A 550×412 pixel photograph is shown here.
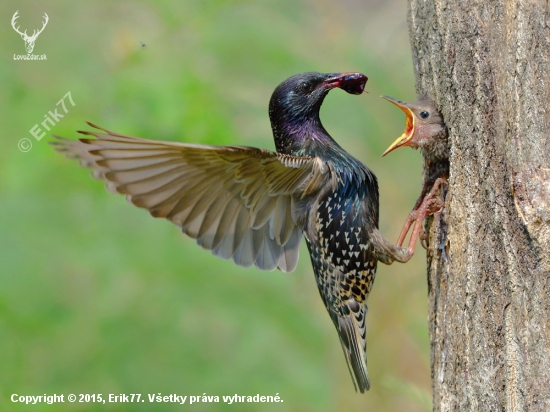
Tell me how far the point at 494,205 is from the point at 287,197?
3.73 ft

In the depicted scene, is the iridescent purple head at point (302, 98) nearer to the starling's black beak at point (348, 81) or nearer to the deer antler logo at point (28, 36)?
the starling's black beak at point (348, 81)

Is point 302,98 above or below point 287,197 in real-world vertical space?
above

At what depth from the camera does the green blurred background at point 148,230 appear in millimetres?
3826

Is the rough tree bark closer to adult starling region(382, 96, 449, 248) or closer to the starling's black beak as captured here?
adult starling region(382, 96, 449, 248)

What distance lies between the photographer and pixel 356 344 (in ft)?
11.3

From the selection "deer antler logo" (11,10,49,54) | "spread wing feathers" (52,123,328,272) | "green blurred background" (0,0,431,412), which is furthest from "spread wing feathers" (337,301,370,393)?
"deer antler logo" (11,10,49,54)

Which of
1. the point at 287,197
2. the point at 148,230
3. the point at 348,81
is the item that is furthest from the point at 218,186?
the point at 148,230

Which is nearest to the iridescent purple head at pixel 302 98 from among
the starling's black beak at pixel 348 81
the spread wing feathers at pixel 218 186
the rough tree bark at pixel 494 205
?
the starling's black beak at pixel 348 81

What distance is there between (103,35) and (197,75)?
2.49 ft

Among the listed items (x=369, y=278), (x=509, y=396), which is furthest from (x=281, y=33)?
(x=509, y=396)

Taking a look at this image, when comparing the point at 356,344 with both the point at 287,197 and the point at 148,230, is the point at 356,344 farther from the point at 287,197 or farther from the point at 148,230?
the point at 148,230

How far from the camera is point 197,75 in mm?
4230

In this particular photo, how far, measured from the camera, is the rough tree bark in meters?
2.20

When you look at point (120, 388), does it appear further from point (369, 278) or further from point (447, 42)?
point (447, 42)
